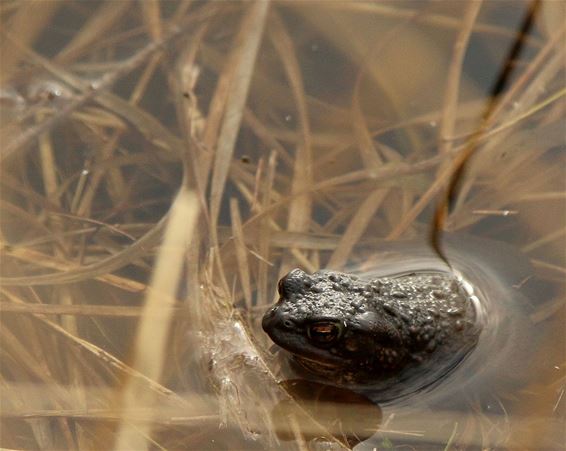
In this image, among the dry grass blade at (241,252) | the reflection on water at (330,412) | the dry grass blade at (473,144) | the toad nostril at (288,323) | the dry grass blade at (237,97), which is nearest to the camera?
the toad nostril at (288,323)

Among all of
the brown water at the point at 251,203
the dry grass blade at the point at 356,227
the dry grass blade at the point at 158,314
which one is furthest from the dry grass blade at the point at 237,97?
the dry grass blade at the point at 356,227

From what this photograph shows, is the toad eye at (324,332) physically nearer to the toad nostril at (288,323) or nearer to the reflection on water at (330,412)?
the toad nostril at (288,323)

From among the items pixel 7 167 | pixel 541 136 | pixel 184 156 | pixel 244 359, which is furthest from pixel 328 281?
pixel 7 167

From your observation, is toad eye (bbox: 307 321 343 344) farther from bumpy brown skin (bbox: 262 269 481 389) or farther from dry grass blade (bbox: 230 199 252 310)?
dry grass blade (bbox: 230 199 252 310)

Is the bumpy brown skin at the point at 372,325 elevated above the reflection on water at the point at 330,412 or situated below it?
above

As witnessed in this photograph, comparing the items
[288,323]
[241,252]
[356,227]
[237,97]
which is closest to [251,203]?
[241,252]

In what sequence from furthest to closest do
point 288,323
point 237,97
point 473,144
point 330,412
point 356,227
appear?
point 237,97, point 473,144, point 356,227, point 330,412, point 288,323

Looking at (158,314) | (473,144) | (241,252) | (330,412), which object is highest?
(473,144)

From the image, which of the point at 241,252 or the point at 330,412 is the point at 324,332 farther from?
the point at 241,252
